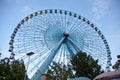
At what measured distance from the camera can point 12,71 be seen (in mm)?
39281

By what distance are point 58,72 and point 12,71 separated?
10.4 m

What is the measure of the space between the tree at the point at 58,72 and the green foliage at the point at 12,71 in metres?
8.35

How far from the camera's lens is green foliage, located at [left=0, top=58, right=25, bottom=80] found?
122 feet

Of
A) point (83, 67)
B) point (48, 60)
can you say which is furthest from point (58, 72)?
point (83, 67)

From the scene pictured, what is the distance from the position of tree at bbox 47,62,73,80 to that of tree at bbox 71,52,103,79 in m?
2.32

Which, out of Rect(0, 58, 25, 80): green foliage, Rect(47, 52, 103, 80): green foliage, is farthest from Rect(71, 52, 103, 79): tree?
Rect(0, 58, 25, 80): green foliage

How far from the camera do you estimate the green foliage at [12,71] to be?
37312mm

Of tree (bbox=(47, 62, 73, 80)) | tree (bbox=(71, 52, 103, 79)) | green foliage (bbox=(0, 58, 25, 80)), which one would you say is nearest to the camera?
tree (bbox=(47, 62, 73, 80))

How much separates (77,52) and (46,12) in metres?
10.6

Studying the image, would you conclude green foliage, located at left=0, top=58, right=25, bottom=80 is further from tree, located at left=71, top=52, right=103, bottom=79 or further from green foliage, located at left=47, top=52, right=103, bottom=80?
tree, located at left=71, top=52, right=103, bottom=79

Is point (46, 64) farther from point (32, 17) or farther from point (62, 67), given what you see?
point (32, 17)

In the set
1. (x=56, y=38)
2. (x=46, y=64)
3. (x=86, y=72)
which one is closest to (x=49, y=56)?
(x=46, y=64)

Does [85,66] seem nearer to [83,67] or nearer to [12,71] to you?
[83,67]

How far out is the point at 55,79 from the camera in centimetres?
3344
